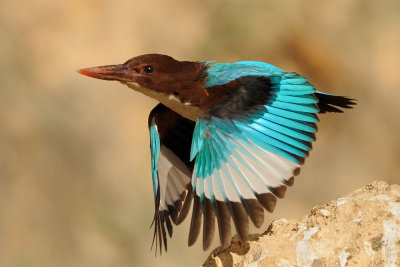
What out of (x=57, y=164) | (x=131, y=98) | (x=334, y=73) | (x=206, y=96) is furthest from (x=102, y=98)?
(x=206, y=96)

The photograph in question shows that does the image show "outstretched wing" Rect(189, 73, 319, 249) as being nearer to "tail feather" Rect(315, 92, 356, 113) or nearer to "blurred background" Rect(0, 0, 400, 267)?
"tail feather" Rect(315, 92, 356, 113)

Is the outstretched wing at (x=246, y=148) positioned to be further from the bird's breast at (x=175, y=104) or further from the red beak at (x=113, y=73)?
the red beak at (x=113, y=73)

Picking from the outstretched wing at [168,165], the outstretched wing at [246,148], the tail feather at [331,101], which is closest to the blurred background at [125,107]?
the outstretched wing at [168,165]

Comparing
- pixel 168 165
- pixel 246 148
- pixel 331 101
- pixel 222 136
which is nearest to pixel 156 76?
pixel 168 165

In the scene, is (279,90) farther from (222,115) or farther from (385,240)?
(385,240)

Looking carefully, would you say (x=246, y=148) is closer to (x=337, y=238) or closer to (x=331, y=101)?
(x=337, y=238)

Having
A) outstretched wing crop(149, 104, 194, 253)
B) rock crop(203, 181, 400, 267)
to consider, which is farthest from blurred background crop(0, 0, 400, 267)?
rock crop(203, 181, 400, 267)

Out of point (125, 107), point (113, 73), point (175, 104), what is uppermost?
point (113, 73)

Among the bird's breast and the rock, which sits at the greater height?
the bird's breast
